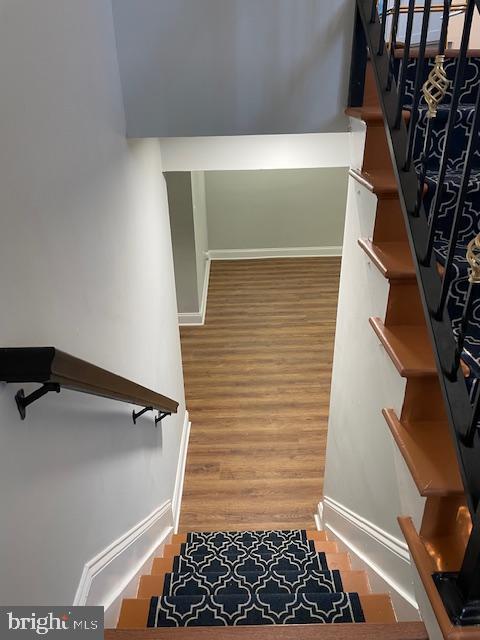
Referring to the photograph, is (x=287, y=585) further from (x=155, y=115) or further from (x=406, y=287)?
(x=155, y=115)

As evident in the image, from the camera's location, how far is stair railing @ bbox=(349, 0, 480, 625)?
1087 mm

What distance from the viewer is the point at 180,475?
3.95 meters

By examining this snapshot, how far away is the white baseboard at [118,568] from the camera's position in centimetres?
156

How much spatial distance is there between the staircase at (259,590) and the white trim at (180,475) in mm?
430

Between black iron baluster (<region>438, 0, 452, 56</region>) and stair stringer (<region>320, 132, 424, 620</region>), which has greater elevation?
black iron baluster (<region>438, 0, 452, 56</region>)

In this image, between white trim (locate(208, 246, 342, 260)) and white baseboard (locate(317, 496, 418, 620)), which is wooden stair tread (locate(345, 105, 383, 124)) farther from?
white trim (locate(208, 246, 342, 260))

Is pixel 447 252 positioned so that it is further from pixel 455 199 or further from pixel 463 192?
pixel 455 199

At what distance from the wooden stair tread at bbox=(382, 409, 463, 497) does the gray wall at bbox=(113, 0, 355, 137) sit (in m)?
1.42

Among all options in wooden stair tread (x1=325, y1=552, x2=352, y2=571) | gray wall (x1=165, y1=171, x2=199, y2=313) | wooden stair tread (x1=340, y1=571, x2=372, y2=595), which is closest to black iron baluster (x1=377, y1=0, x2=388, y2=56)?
wooden stair tread (x1=340, y1=571, x2=372, y2=595)

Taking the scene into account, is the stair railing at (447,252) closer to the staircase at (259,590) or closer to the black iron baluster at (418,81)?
the black iron baluster at (418,81)

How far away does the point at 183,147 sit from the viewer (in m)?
3.27

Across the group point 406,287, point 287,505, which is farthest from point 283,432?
point 406,287

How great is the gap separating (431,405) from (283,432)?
3193 mm

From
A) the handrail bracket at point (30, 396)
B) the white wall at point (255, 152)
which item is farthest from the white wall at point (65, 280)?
the white wall at point (255, 152)
